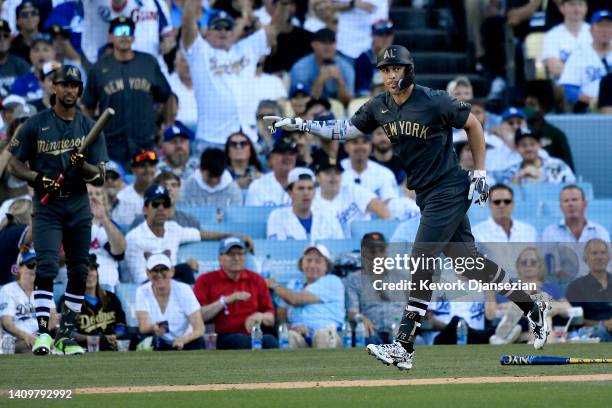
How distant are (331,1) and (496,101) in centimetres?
241

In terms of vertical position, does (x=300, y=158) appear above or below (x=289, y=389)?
above

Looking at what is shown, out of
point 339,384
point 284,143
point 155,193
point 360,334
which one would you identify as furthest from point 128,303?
point 339,384

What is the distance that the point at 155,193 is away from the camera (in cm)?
1232

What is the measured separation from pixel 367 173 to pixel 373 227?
43.8 inches

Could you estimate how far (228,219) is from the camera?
13344 mm

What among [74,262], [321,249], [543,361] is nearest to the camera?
[543,361]

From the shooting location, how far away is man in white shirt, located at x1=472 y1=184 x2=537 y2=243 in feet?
41.4

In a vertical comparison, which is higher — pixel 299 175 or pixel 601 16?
pixel 601 16

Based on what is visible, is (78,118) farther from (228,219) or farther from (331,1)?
(331,1)

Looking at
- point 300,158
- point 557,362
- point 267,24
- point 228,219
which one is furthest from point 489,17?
point 557,362

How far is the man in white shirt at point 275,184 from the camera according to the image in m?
13.6

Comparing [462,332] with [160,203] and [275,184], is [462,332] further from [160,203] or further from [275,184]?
[160,203]

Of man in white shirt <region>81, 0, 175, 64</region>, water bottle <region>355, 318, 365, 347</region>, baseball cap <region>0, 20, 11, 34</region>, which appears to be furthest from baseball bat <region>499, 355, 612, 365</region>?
baseball cap <region>0, 20, 11, 34</region>

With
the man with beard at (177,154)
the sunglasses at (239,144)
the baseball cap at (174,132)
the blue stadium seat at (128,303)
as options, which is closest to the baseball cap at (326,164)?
the sunglasses at (239,144)
